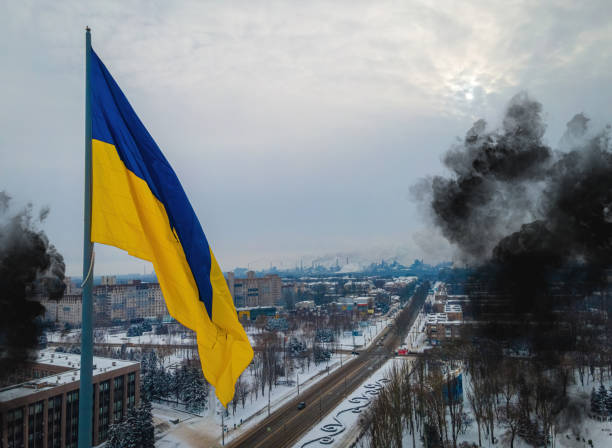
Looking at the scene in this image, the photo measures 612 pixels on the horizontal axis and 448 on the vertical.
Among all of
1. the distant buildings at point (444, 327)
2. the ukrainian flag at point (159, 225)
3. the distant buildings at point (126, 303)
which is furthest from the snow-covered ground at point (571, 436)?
the distant buildings at point (126, 303)

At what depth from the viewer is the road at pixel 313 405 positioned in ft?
72.1

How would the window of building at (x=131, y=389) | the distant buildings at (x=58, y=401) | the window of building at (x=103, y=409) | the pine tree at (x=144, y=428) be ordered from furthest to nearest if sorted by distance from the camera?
the window of building at (x=131, y=389)
the window of building at (x=103, y=409)
the pine tree at (x=144, y=428)
the distant buildings at (x=58, y=401)

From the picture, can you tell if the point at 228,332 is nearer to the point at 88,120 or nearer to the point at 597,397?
the point at 88,120

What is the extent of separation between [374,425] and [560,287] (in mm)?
15779

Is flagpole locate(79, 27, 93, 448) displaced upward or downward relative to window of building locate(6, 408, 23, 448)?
upward

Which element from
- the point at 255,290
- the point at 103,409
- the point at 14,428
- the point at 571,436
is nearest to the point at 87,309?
the point at 14,428

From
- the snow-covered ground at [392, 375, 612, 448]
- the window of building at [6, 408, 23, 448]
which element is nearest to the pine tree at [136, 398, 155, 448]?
the window of building at [6, 408, 23, 448]

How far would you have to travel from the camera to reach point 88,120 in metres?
3.80

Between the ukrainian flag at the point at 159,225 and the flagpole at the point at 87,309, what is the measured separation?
0.34ft

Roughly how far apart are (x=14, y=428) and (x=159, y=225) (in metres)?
21.5

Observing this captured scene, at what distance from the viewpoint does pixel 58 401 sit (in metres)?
21.2

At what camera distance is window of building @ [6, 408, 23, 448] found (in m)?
19.1

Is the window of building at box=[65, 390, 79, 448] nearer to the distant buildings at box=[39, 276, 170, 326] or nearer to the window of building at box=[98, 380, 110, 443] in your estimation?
the window of building at box=[98, 380, 110, 443]

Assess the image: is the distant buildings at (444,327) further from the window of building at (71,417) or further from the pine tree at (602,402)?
the window of building at (71,417)
